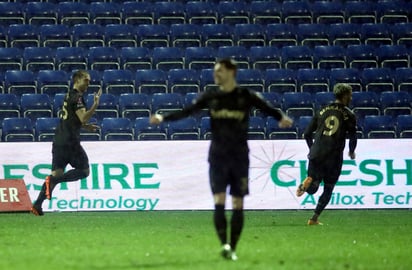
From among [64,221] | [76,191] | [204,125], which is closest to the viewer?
[64,221]

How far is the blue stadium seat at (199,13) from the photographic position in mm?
26297

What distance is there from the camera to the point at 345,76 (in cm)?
2461

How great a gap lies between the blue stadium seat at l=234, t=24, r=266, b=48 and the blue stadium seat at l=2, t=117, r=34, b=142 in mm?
5958

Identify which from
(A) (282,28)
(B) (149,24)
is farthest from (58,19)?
(A) (282,28)

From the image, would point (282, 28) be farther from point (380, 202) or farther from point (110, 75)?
point (380, 202)

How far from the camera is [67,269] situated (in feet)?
31.8

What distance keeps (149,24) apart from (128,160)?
7356 millimetres

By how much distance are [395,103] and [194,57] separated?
4.75 m

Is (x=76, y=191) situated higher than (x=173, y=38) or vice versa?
(x=173, y=38)

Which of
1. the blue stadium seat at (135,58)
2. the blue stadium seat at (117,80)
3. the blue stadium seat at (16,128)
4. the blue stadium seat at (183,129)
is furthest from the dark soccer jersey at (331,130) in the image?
the blue stadium seat at (135,58)

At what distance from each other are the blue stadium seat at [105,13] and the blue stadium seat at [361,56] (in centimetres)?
567

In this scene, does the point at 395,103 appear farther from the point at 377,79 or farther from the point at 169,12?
the point at 169,12

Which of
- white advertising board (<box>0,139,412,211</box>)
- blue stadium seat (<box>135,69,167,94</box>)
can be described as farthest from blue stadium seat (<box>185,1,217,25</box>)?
white advertising board (<box>0,139,412,211</box>)

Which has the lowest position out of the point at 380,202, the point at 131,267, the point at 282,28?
the point at 380,202
